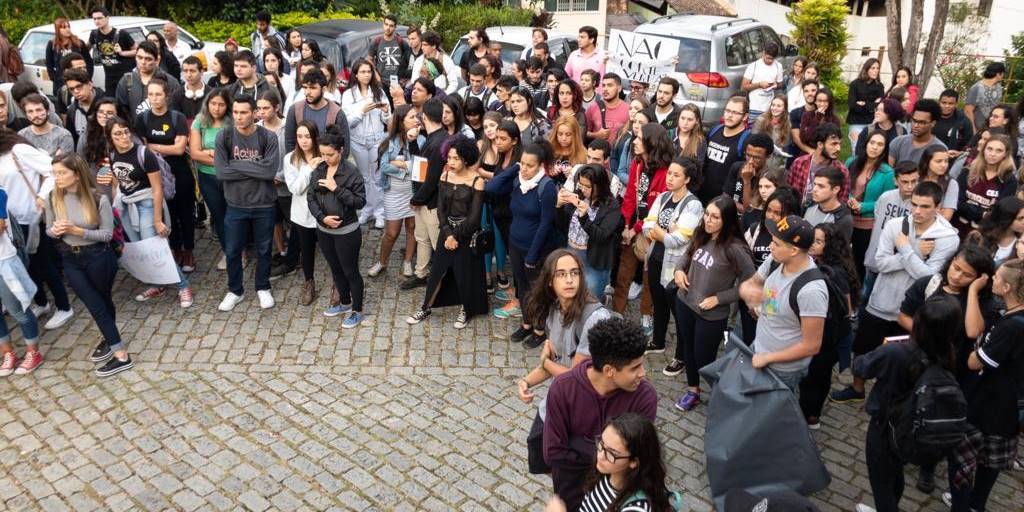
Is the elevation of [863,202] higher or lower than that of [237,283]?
higher

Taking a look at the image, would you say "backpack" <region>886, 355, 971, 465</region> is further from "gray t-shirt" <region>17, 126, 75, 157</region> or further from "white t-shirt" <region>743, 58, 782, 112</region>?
"white t-shirt" <region>743, 58, 782, 112</region>

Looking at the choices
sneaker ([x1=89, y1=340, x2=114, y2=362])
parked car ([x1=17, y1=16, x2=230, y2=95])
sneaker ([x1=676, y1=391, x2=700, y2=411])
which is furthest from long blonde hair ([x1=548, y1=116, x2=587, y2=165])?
parked car ([x1=17, y1=16, x2=230, y2=95])

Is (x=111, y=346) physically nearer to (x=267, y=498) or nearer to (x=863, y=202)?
(x=267, y=498)

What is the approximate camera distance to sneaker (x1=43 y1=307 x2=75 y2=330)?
7016 mm

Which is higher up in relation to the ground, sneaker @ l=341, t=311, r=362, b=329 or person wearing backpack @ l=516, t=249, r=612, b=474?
person wearing backpack @ l=516, t=249, r=612, b=474

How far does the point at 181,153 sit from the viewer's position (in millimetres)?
7645

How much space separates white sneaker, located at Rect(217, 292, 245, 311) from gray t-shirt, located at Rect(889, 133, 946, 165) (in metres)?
6.34

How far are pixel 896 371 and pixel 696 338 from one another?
5.30 ft

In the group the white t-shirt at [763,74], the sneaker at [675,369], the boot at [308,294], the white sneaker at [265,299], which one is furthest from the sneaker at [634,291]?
the white t-shirt at [763,74]

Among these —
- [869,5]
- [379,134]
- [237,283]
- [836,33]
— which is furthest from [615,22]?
[237,283]

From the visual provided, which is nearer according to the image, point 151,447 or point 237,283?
point 151,447

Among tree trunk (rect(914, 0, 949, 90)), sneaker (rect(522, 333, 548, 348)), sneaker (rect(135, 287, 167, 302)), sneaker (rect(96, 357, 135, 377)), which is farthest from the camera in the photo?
tree trunk (rect(914, 0, 949, 90))

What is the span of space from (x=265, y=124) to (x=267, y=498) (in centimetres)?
404

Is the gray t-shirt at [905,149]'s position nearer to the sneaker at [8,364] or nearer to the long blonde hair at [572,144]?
the long blonde hair at [572,144]
